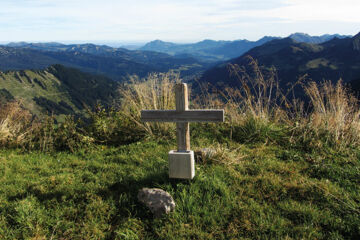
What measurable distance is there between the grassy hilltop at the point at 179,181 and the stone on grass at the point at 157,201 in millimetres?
104

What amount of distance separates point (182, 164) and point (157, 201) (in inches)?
27.4

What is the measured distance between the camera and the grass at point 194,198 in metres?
2.95

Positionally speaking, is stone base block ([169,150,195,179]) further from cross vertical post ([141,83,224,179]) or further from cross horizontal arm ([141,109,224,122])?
cross horizontal arm ([141,109,224,122])

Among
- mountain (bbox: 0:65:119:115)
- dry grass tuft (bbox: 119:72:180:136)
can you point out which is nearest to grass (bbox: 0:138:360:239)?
dry grass tuft (bbox: 119:72:180:136)

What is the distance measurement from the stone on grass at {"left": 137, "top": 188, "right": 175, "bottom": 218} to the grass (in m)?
0.10

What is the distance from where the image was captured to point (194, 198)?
3.37 meters

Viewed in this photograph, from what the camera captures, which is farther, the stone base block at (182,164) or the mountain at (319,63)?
the mountain at (319,63)

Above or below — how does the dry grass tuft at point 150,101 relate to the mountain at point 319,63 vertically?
below

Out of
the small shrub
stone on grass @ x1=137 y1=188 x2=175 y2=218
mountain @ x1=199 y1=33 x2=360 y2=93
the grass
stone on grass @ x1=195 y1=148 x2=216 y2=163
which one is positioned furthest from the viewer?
mountain @ x1=199 y1=33 x2=360 y2=93

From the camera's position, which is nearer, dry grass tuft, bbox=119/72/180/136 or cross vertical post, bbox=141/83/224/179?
cross vertical post, bbox=141/83/224/179

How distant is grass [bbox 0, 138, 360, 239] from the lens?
295cm

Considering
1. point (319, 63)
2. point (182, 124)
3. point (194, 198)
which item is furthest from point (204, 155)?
point (319, 63)

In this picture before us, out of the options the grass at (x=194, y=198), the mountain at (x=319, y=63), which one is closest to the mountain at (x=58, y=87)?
the mountain at (x=319, y=63)

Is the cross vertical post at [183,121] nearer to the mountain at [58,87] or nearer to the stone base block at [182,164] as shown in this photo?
the stone base block at [182,164]
